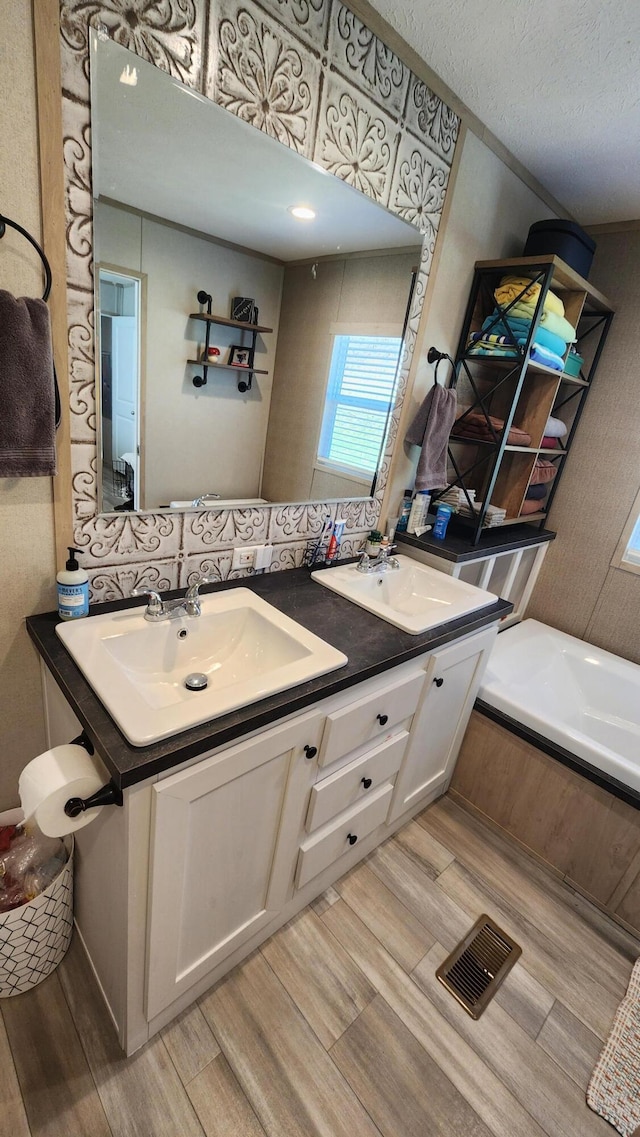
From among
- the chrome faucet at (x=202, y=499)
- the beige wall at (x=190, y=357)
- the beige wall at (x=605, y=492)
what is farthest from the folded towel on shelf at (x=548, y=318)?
the chrome faucet at (x=202, y=499)

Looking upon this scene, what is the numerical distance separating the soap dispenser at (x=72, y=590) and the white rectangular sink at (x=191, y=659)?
4 centimetres

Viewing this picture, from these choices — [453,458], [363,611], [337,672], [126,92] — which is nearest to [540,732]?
[363,611]

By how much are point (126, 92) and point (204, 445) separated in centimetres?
72

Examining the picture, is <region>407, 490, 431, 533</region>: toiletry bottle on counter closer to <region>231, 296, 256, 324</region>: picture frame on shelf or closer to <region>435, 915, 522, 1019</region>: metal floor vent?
<region>231, 296, 256, 324</region>: picture frame on shelf

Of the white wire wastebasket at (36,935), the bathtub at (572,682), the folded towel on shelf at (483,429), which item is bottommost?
the white wire wastebasket at (36,935)

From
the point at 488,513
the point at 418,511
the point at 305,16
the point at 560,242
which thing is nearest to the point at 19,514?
the point at 305,16

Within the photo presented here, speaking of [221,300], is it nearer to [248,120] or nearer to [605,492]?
[248,120]

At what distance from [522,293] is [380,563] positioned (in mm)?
1130

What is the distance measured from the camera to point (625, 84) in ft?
4.20

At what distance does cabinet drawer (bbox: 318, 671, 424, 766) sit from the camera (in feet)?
3.83

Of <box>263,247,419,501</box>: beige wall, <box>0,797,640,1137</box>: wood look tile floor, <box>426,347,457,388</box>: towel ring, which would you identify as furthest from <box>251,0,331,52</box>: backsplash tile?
<box>0,797,640,1137</box>: wood look tile floor

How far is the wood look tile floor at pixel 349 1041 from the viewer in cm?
104

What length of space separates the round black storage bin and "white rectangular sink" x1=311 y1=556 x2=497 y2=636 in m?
1.32

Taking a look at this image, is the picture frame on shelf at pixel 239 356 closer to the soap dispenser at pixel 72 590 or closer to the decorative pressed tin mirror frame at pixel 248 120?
the decorative pressed tin mirror frame at pixel 248 120
